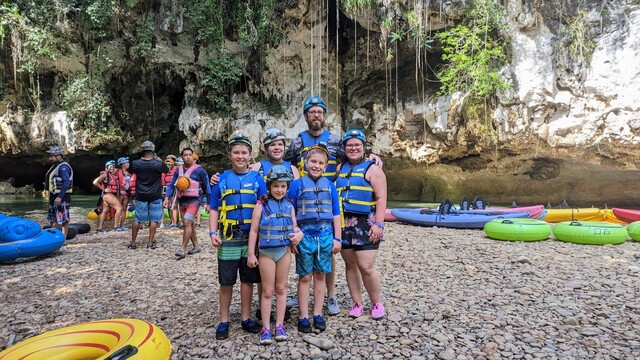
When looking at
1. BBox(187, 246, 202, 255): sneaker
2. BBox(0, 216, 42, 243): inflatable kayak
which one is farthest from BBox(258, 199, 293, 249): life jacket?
BBox(0, 216, 42, 243): inflatable kayak

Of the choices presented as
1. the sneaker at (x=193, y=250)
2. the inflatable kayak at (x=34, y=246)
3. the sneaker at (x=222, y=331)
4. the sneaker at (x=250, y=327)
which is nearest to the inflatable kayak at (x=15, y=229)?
the inflatable kayak at (x=34, y=246)

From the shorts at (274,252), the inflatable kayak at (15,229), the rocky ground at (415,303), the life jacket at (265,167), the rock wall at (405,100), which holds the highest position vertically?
the rock wall at (405,100)

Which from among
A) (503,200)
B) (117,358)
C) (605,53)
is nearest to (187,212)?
(117,358)

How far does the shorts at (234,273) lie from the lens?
298 cm

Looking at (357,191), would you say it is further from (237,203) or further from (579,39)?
(579,39)

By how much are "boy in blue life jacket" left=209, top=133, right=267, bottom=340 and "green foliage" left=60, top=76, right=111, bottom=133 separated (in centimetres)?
1623

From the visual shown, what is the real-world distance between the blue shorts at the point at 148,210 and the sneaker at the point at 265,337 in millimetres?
4706

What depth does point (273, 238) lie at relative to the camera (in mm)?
2867

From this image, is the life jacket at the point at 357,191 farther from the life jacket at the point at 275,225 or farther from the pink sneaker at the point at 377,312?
the pink sneaker at the point at 377,312

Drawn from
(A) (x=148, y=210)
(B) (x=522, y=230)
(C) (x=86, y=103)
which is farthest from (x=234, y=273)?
(C) (x=86, y=103)

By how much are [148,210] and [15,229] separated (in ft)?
6.82

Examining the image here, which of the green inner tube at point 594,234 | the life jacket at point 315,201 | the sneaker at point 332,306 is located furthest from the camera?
the green inner tube at point 594,234

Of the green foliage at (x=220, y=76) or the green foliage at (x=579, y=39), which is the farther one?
the green foliage at (x=220, y=76)

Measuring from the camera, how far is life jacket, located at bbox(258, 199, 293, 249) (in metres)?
2.87
